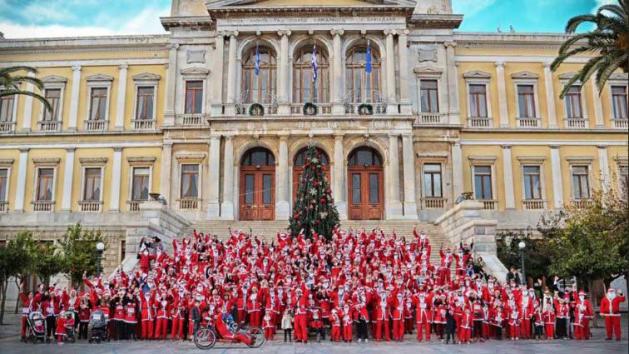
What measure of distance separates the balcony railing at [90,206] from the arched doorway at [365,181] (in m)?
13.6

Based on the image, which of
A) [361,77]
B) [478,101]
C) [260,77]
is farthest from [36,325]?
[478,101]

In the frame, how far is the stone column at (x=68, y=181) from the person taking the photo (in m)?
34.2

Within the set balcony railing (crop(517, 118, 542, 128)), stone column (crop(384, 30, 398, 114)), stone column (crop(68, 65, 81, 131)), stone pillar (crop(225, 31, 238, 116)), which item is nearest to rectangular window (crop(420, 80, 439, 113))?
stone column (crop(384, 30, 398, 114))

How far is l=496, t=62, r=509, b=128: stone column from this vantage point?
34.9 meters

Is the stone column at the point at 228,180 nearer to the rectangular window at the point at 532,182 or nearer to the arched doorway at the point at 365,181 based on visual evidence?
the arched doorway at the point at 365,181

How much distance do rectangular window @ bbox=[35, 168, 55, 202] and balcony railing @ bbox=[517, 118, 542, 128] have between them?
25841mm

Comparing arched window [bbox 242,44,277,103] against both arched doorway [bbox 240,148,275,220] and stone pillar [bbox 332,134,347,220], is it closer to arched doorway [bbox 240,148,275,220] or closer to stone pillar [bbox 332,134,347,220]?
arched doorway [bbox 240,148,275,220]

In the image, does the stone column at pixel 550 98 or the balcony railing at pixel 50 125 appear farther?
the balcony railing at pixel 50 125

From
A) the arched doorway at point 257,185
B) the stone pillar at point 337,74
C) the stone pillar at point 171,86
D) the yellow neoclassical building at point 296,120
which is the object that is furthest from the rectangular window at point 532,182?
the stone pillar at point 171,86

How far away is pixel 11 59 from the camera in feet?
120

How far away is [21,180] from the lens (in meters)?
34.6

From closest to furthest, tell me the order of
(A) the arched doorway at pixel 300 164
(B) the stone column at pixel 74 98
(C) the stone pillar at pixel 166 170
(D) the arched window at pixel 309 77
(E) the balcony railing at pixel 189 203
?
(A) the arched doorway at pixel 300 164 → (E) the balcony railing at pixel 189 203 → (C) the stone pillar at pixel 166 170 → (D) the arched window at pixel 309 77 → (B) the stone column at pixel 74 98

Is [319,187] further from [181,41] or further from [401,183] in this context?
[181,41]

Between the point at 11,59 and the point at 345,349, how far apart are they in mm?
30218
